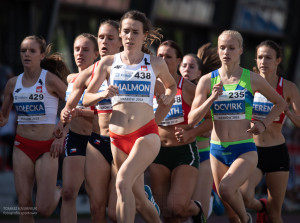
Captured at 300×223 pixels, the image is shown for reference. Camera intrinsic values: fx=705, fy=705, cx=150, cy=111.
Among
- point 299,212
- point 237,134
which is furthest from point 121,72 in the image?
point 299,212

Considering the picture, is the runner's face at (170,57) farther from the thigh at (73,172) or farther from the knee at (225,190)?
the knee at (225,190)

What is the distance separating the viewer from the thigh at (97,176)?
699cm

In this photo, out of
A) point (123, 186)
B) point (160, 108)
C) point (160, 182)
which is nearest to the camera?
point (123, 186)

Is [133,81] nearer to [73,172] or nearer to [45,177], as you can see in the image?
[73,172]

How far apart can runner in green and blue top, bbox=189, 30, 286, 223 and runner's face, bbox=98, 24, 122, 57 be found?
3.38 ft

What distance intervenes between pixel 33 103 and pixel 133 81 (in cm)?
182

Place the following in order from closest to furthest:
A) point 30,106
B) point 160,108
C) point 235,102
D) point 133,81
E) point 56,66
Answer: point 133,81 → point 160,108 → point 235,102 → point 30,106 → point 56,66

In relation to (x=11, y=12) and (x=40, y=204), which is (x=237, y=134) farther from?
(x=11, y=12)

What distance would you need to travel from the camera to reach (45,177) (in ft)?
25.5

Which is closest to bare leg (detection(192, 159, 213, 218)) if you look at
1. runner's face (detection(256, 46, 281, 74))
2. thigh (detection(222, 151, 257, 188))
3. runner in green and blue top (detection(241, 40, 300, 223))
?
runner in green and blue top (detection(241, 40, 300, 223))

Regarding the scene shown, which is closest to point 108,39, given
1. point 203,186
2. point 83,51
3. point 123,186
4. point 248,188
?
point 83,51

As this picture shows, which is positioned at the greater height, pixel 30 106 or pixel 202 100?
pixel 202 100

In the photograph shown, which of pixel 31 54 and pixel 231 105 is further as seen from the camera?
pixel 31 54

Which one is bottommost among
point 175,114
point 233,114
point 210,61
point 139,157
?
point 139,157
